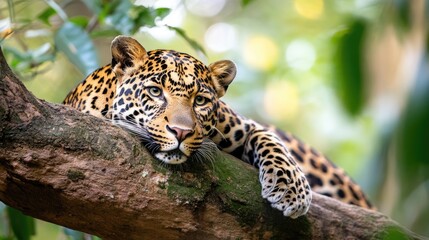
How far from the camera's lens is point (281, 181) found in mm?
3982

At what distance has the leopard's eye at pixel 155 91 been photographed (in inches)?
155

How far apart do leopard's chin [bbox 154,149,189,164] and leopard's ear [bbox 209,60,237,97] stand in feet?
3.15

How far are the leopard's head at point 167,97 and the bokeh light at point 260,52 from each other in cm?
888

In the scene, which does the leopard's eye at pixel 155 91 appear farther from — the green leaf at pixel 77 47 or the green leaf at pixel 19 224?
the green leaf at pixel 19 224

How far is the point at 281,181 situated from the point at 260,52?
10.2 m

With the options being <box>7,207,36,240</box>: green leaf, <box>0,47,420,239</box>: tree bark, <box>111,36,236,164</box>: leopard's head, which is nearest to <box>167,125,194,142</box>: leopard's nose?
<box>111,36,236,164</box>: leopard's head

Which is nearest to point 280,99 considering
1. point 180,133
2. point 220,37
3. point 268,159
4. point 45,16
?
point 220,37

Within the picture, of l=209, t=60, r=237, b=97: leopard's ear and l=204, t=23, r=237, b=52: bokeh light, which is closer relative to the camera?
l=209, t=60, r=237, b=97: leopard's ear

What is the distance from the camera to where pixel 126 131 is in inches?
140

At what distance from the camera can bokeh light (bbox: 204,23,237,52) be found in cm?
1431

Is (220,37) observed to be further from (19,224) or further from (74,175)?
(74,175)

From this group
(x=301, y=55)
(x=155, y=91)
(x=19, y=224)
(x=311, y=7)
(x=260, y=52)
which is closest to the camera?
(x=155, y=91)

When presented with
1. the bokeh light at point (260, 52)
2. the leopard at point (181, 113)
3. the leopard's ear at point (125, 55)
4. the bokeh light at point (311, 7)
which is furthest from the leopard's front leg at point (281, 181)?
the bokeh light at point (260, 52)

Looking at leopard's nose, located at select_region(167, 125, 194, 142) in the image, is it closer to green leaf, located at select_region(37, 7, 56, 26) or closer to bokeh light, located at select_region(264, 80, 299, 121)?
green leaf, located at select_region(37, 7, 56, 26)
